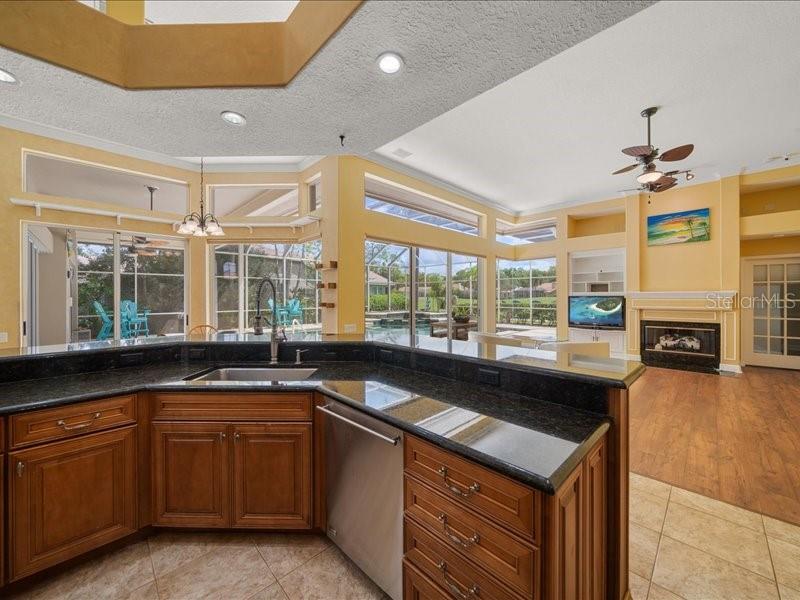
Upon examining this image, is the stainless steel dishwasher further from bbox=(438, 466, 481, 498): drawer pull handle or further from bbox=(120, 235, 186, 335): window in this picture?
bbox=(120, 235, 186, 335): window

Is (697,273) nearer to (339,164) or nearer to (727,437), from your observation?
(727,437)

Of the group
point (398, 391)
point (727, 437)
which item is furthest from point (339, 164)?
point (727, 437)

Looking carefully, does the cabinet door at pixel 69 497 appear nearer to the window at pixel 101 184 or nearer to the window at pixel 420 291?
the window at pixel 420 291

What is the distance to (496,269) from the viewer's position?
7871 mm

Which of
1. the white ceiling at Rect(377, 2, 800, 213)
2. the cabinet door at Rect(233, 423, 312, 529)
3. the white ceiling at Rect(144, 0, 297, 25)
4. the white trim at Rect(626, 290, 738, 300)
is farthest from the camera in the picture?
the white trim at Rect(626, 290, 738, 300)

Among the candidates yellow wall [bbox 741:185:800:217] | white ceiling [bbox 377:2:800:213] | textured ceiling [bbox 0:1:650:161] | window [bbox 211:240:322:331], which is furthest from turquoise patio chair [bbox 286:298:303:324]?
yellow wall [bbox 741:185:800:217]

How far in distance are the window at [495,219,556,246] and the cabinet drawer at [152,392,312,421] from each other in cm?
726

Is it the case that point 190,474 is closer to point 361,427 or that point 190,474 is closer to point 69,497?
point 69,497

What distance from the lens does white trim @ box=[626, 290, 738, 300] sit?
5816mm

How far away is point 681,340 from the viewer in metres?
6.35

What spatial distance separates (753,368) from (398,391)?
7932mm

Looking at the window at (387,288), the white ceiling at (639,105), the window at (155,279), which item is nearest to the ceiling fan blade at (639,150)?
the white ceiling at (639,105)

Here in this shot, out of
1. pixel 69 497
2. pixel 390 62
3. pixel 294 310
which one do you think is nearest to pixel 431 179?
pixel 294 310

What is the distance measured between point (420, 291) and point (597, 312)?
4248mm
